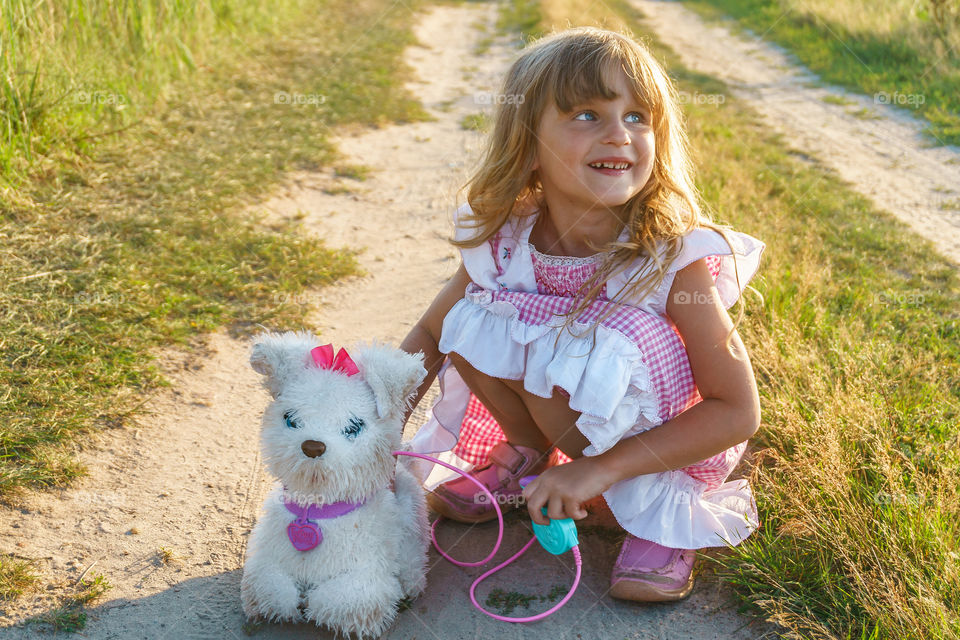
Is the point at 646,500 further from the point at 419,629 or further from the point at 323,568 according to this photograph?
the point at 323,568

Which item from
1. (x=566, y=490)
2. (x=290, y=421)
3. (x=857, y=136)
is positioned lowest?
(x=857, y=136)

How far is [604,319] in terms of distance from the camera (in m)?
2.20

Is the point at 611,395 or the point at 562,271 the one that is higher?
the point at 562,271

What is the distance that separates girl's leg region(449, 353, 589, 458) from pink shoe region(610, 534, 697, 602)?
0.99 feet

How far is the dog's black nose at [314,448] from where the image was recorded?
73.9 inches

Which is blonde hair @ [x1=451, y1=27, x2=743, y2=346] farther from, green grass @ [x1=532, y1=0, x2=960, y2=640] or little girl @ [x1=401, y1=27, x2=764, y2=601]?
green grass @ [x1=532, y1=0, x2=960, y2=640]

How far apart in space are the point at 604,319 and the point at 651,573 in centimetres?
67

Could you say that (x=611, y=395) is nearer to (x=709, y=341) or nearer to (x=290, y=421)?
(x=709, y=341)

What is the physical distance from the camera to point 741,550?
2.18 metres

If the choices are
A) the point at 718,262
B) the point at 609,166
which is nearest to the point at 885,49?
the point at 718,262

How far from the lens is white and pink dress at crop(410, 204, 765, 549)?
212 cm

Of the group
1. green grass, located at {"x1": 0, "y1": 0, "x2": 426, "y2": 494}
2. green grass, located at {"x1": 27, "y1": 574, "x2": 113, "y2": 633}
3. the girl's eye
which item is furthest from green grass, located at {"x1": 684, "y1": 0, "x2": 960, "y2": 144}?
green grass, located at {"x1": 27, "y1": 574, "x2": 113, "y2": 633}

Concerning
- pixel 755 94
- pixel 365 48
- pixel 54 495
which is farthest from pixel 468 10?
pixel 54 495

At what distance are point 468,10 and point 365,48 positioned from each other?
5.01 metres
